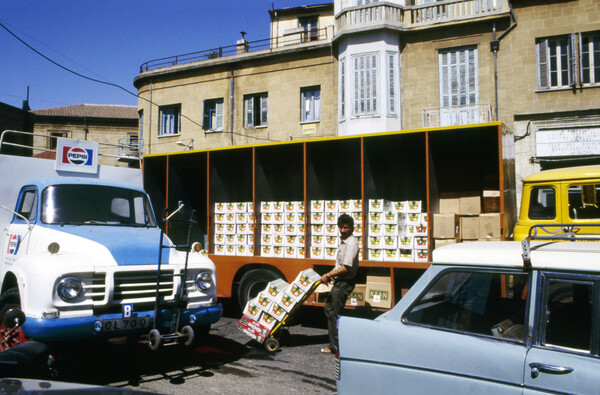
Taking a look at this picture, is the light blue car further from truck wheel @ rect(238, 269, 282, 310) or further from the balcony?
the balcony

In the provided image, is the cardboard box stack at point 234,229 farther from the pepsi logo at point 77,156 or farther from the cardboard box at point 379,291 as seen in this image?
the pepsi logo at point 77,156

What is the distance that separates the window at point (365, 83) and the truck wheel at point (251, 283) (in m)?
12.1

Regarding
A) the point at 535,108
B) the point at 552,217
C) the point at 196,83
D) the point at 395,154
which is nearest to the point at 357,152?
the point at 395,154

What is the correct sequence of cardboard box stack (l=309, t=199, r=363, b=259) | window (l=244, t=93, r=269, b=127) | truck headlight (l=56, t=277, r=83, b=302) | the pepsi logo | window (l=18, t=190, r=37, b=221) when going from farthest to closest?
1. window (l=244, t=93, r=269, b=127)
2. cardboard box stack (l=309, t=199, r=363, b=259)
3. the pepsi logo
4. window (l=18, t=190, r=37, b=221)
5. truck headlight (l=56, t=277, r=83, b=302)

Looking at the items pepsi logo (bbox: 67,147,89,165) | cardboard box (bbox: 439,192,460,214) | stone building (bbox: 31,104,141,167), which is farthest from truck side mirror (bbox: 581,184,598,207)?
stone building (bbox: 31,104,141,167)

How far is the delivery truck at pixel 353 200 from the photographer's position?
7.68m

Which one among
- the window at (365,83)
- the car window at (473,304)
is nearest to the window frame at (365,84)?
the window at (365,83)

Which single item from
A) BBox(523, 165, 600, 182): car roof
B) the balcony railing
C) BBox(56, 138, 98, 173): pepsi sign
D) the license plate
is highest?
the balcony railing

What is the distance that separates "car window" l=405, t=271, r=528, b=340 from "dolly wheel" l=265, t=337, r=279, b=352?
12.6 ft

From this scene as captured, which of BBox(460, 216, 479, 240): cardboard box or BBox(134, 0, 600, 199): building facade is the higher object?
BBox(134, 0, 600, 199): building facade

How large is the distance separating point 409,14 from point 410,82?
2824mm

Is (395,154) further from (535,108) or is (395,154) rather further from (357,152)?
(535,108)

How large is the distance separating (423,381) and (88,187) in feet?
18.2

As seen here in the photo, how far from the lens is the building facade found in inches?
637
